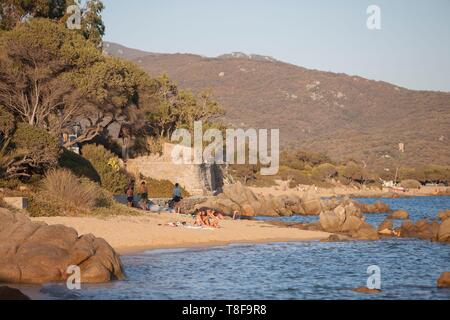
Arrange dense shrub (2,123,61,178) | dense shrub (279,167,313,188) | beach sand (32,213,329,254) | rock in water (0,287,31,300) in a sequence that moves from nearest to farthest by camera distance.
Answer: rock in water (0,287,31,300), beach sand (32,213,329,254), dense shrub (2,123,61,178), dense shrub (279,167,313,188)

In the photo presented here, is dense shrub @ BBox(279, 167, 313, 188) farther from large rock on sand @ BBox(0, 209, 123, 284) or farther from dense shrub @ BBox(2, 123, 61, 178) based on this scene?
large rock on sand @ BBox(0, 209, 123, 284)

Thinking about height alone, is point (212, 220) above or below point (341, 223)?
above

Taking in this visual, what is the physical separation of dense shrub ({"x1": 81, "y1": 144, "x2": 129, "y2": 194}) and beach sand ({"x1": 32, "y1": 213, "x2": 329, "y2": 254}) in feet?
27.2

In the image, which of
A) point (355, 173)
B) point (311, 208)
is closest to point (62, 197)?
point (311, 208)

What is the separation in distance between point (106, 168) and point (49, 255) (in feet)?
87.7

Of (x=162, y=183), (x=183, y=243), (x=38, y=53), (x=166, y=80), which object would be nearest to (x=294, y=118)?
(x=166, y=80)

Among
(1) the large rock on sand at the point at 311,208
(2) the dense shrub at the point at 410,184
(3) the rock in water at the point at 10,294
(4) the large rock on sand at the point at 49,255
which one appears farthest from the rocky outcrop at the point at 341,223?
(2) the dense shrub at the point at 410,184

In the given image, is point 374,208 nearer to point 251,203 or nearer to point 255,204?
point 255,204

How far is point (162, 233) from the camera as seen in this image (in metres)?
31.5

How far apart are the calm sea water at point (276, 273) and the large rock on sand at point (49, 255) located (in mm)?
626

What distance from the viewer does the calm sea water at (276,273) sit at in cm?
2003

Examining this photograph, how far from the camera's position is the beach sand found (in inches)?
1152

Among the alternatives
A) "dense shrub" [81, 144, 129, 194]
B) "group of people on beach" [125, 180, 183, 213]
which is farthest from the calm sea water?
"dense shrub" [81, 144, 129, 194]
